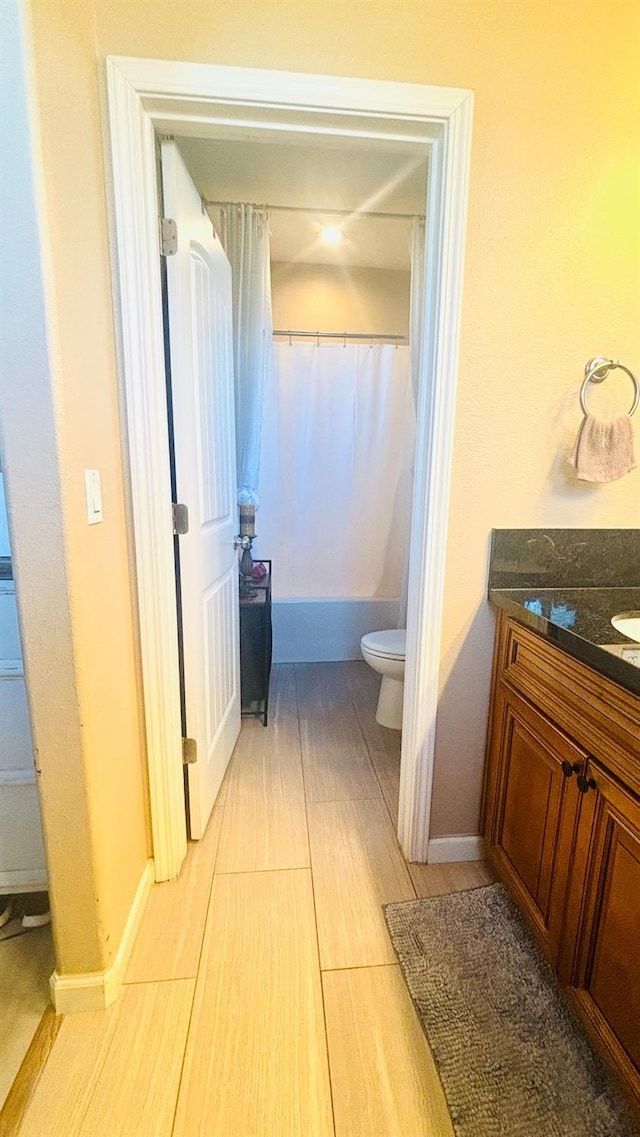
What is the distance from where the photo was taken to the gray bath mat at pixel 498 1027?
2.93ft

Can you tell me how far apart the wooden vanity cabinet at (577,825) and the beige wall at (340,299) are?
222 cm

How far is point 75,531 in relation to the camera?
0.93m

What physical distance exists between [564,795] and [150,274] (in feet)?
4.97

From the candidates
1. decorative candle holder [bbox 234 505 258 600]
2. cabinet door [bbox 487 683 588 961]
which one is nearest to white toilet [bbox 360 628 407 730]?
decorative candle holder [bbox 234 505 258 600]

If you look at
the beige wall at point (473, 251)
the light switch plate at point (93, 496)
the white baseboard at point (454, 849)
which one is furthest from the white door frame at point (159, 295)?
the white baseboard at point (454, 849)

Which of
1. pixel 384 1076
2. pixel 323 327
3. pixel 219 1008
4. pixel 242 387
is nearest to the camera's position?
pixel 384 1076

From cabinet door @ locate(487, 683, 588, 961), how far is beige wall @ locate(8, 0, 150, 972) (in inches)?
38.9

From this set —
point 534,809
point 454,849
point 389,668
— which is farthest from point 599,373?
point 454,849

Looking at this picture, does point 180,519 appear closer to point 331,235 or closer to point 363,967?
point 363,967

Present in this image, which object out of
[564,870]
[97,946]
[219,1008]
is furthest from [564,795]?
[97,946]

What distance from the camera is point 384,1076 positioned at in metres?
0.96

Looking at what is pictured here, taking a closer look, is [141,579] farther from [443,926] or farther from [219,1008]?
[443,926]

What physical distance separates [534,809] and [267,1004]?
753mm

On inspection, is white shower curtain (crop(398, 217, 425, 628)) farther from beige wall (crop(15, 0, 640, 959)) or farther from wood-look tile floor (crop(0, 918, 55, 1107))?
wood-look tile floor (crop(0, 918, 55, 1107))
